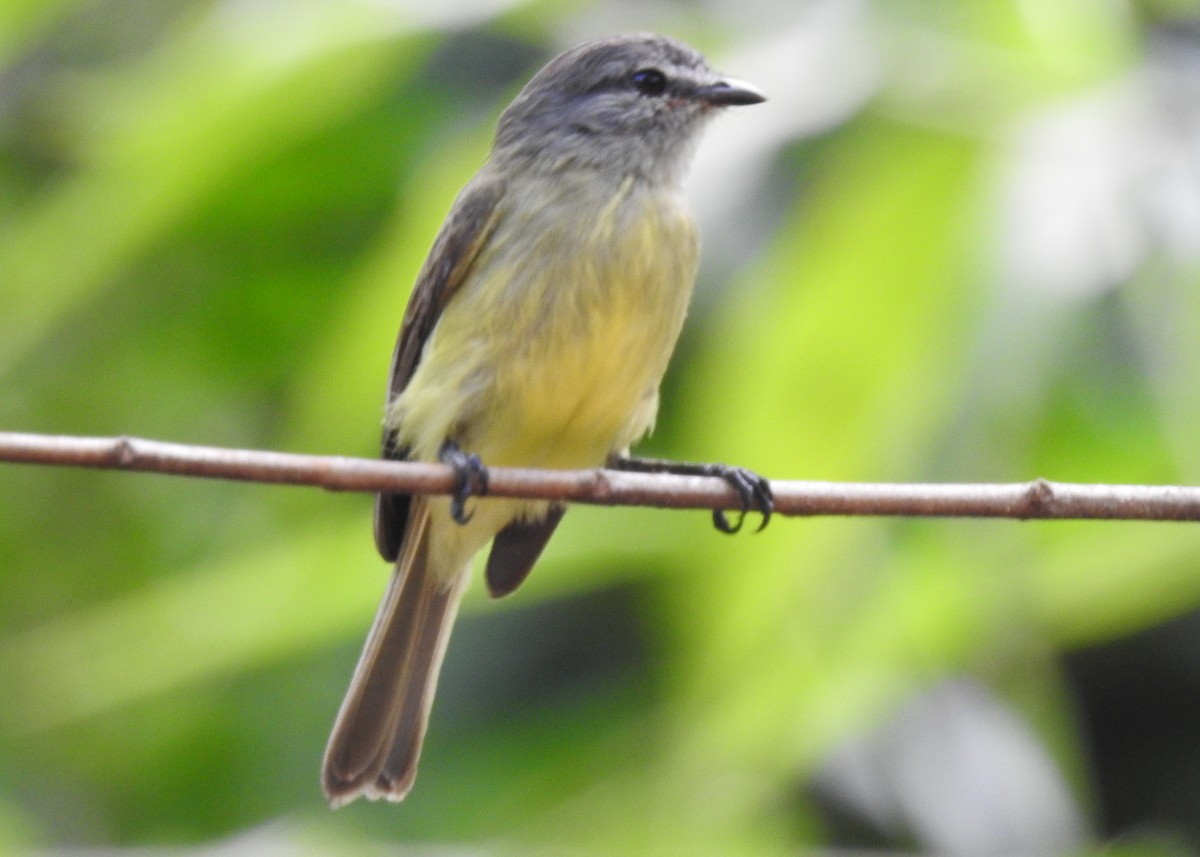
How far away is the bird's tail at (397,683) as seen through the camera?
12.5 feet

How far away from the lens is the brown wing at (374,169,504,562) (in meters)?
3.88

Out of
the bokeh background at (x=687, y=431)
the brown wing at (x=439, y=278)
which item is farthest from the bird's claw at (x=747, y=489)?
the brown wing at (x=439, y=278)

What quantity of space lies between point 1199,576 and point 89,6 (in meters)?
4.58

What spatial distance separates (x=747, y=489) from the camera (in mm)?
3105

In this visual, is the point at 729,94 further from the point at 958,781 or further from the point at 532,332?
the point at 958,781

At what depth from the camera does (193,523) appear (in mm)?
6047

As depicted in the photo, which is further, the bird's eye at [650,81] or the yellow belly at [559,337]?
the bird's eye at [650,81]

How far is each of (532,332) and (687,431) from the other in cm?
84

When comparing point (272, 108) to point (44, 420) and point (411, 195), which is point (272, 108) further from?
point (44, 420)

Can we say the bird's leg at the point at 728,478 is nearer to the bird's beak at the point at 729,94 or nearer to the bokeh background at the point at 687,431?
the bokeh background at the point at 687,431

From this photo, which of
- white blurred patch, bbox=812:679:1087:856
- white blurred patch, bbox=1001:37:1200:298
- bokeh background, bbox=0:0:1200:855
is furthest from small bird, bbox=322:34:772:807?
white blurred patch, bbox=812:679:1087:856

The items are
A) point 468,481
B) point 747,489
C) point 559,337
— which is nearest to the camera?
point 468,481

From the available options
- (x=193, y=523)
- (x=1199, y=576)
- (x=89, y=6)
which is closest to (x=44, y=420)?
(x=193, y=523)

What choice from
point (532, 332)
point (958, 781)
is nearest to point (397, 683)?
point (532, 332)
